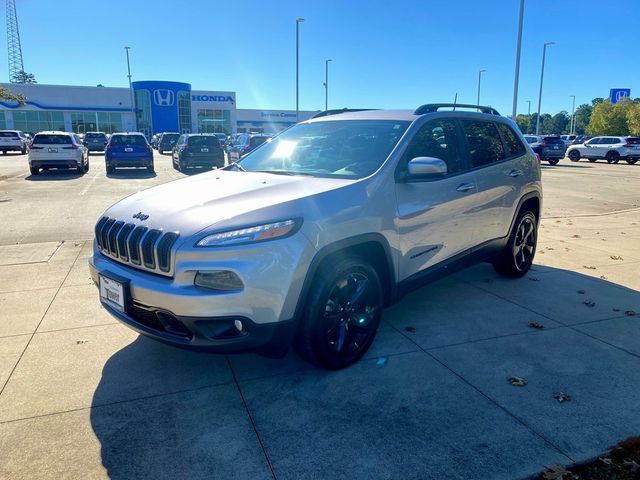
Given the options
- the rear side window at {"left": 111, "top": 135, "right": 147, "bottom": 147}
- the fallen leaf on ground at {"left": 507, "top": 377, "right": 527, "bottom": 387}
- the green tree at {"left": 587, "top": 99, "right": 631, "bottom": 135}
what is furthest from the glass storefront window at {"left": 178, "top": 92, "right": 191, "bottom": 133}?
the fallen leaf on ground at {"left": 507, "top": 377, "right": 527, "bottom": 387}

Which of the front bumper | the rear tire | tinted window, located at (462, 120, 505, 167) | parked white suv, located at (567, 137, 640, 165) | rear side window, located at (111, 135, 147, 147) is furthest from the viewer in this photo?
the rear tire

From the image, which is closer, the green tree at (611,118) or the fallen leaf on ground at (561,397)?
the fallen leaf on ground at (561,397)

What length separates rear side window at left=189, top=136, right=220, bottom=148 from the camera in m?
21.0

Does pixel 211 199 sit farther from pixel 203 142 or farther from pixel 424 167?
pixel 203 142

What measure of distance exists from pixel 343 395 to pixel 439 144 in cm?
234

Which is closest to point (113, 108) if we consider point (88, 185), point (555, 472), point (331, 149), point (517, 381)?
point (88, 185)

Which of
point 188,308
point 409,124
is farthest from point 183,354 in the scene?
point 409,124

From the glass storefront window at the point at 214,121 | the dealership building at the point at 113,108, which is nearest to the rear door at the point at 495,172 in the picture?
the dealership building at the point at 113,108

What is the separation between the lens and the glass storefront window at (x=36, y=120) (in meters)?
58.1

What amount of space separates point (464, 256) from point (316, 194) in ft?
6.79

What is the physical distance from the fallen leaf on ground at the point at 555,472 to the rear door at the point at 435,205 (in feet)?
5.46

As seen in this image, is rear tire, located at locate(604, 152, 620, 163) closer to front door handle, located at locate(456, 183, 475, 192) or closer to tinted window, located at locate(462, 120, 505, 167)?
tinted window, located at locate(462, 120, 505, 167)

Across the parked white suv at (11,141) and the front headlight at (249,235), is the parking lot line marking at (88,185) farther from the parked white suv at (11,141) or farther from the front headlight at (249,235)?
the parked white suv at (11,141)

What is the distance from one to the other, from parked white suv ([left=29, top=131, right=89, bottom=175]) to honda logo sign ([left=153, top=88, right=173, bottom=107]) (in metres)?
44.2
